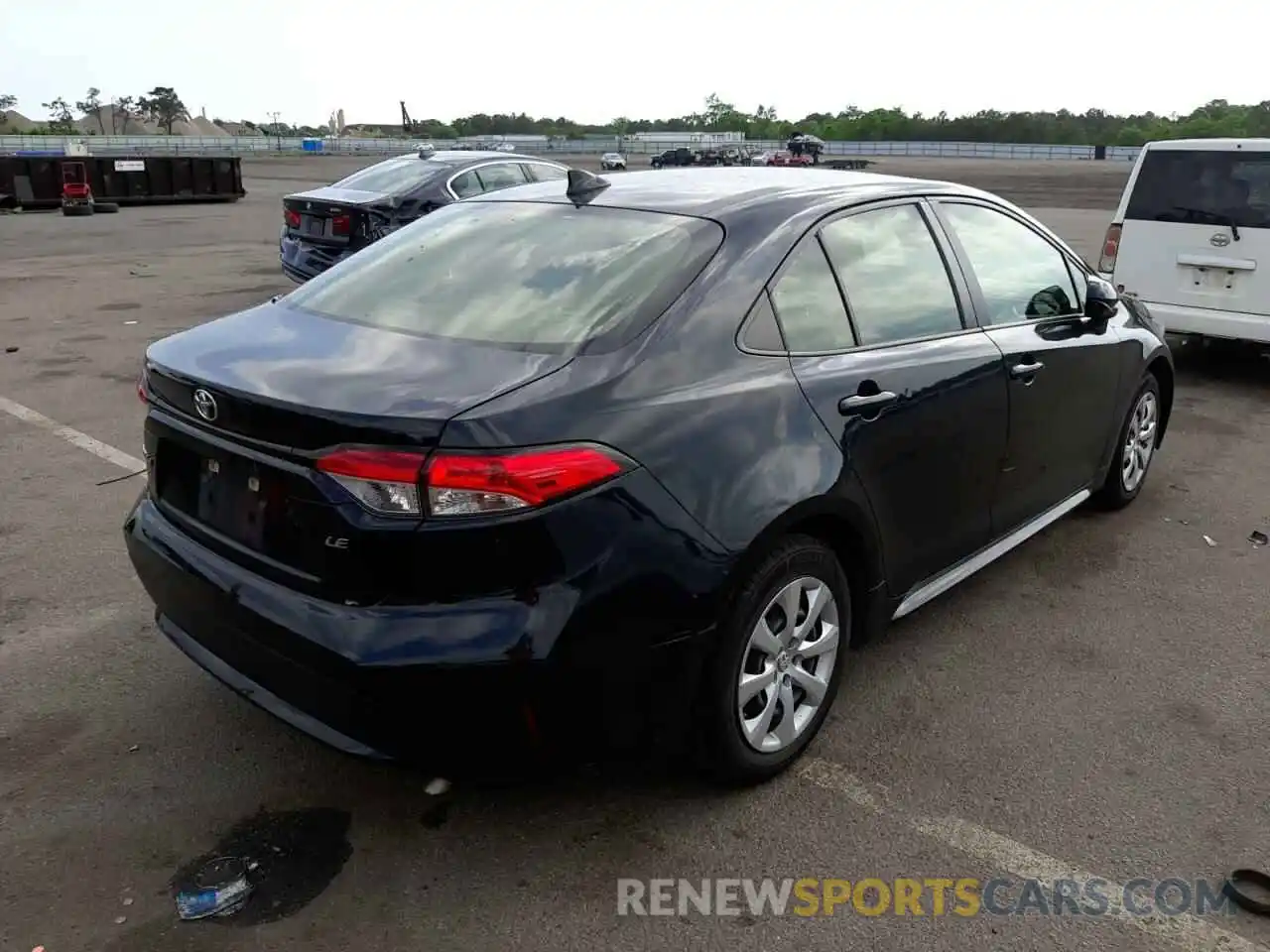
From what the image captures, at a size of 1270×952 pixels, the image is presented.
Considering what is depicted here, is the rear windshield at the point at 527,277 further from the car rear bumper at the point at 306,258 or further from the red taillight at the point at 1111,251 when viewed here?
the car rear bumper at the point at 306,258

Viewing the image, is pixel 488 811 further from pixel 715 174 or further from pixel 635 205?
pixel 715 174

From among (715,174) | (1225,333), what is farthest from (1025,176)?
(715,174)

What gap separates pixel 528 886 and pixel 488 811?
A: 35cm

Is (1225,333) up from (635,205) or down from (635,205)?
down

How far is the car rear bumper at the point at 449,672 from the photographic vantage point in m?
2.42

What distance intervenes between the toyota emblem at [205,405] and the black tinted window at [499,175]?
30.0ft

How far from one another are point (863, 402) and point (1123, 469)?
275cm

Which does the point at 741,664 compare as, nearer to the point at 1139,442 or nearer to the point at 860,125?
the point at 1139,442

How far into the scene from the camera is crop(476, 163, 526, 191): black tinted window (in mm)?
11516

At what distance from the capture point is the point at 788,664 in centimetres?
306

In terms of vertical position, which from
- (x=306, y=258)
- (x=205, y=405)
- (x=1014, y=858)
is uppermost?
(x=205, y=405)

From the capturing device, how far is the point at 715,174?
3885 millimetres

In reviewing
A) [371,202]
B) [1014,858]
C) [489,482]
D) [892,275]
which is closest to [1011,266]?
[892,275]

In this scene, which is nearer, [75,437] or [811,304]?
[811,304]
